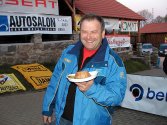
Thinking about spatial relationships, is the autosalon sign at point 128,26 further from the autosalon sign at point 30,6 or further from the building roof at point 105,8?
the autosalon sign at point 30,6

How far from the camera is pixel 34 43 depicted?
14.0 m

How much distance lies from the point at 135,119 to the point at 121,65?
4.73 metres

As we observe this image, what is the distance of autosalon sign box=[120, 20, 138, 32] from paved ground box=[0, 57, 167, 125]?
45.7 feet

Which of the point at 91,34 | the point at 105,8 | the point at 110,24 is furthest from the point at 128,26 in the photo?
the point at 91,34

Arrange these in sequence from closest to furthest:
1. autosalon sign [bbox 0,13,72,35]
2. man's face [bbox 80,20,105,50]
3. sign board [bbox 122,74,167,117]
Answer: man's face [bbox 80,20,105,50] < sign board [bbox 122,74,167,117] < autosalon sign [bbox 0,13,72,35]

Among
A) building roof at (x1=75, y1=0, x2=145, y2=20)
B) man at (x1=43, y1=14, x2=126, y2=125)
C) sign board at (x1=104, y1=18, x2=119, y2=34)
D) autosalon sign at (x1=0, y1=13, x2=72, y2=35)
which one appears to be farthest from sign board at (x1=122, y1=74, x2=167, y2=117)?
sign board at (x1=104, y1=18, x2=119, y2=34)

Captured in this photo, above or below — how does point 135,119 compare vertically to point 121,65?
below

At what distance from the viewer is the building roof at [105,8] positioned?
63.4 feet

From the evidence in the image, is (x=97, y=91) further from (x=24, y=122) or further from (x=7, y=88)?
(x=7, y=88)

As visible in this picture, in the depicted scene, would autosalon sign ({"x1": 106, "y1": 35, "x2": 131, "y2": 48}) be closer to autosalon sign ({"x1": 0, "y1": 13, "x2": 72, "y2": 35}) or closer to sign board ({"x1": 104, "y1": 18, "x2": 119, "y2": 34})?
sign board ({"x1": 104, "y1": 18, "x2": 119, "y2": 34})

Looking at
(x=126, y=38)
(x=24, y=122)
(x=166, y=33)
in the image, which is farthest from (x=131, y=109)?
(x=166, y=33)

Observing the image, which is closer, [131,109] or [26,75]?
[131,109]

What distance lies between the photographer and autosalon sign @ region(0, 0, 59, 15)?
1297 cm

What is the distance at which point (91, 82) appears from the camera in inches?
92.4
